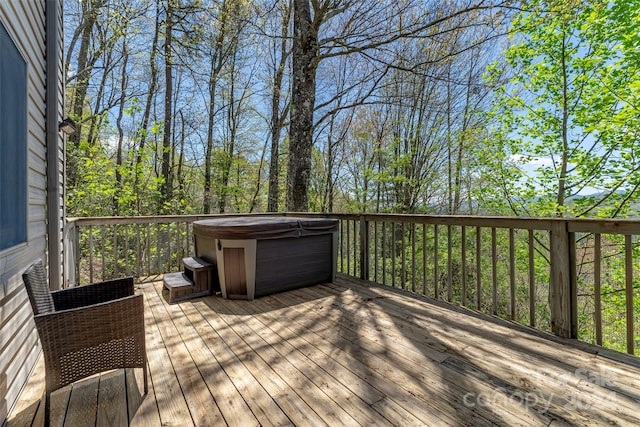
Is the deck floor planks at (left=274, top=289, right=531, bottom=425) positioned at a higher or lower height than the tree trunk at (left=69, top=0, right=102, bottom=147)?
lower

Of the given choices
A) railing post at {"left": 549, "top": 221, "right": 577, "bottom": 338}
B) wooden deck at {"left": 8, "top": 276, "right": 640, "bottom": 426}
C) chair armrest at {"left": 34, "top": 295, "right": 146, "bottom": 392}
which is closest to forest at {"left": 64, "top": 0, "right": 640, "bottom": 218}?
wooden deck at {"left": 8, "top": 276, "right": 640, "bottom": 426}

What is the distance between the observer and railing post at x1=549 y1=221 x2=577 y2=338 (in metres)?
2.37

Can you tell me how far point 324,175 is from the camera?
11078 mm

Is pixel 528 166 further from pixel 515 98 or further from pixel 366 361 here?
pixel 366 361

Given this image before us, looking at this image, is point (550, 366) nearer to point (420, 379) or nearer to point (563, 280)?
point (563, 280)

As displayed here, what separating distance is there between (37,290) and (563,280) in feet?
12.0

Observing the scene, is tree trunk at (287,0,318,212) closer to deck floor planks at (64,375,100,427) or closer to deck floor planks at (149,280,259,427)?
deck floor planks at (149,280,259,427)

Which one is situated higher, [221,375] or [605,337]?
[221,375]

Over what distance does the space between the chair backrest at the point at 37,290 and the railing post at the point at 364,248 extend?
10.9ft

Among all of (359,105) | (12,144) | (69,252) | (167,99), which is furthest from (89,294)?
(167,99)

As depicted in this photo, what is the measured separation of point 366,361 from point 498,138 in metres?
7.45

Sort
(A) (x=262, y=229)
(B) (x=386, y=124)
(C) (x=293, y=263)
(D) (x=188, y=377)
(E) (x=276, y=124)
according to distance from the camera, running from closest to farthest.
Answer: (D) (x=188, y=377), (A) (x=262, y=229), (C) (x=293, y=263), (B) (x=386, y=124), (E) (x=276, y=124)

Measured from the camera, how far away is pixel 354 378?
72.7 inches

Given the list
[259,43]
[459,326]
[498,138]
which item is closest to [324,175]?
[259,43]
